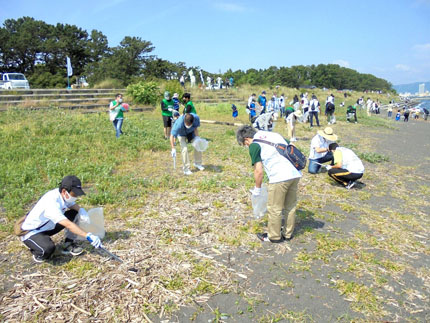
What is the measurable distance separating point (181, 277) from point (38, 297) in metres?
1.53

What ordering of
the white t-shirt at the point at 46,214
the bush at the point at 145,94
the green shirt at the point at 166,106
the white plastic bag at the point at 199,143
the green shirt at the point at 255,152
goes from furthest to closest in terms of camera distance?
1. the bush at the point at 145,94
2. the green shirt at the point at 166,106
3. the white plastic bag at the point at 199,143
4. the green shirt at the point at 255,152
5. the white t-shirt at the point at 46,214

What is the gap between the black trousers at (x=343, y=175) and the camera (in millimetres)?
6461

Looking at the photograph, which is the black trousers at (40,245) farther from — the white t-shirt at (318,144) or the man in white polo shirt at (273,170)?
the white t-shirt at (318,144)

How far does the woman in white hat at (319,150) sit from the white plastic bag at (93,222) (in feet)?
17.1

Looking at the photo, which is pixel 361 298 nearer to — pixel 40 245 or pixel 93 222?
pixel 93 222

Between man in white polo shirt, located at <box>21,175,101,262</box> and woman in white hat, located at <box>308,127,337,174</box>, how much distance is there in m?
5.51

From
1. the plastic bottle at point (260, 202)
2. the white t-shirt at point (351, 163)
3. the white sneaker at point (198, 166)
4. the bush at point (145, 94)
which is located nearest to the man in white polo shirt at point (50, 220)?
the plastic bottle at point (260, 202)

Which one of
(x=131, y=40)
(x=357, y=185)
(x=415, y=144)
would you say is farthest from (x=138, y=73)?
(x=357, y=185)

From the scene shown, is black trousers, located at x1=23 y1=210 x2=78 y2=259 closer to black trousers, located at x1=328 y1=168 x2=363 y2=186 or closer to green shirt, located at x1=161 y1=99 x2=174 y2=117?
black trousers, located at x1=328 y1=168 x2=363 y2=186

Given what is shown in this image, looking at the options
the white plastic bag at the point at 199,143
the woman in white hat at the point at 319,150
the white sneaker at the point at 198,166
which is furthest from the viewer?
the white sneaker at the point at 198,166

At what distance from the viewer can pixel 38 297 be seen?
3.22m

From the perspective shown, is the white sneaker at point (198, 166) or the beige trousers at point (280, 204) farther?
the white sneaker at point (198, 166)

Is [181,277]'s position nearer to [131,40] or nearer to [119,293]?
[119,293]

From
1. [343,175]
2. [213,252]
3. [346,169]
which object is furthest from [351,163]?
[213,252]
